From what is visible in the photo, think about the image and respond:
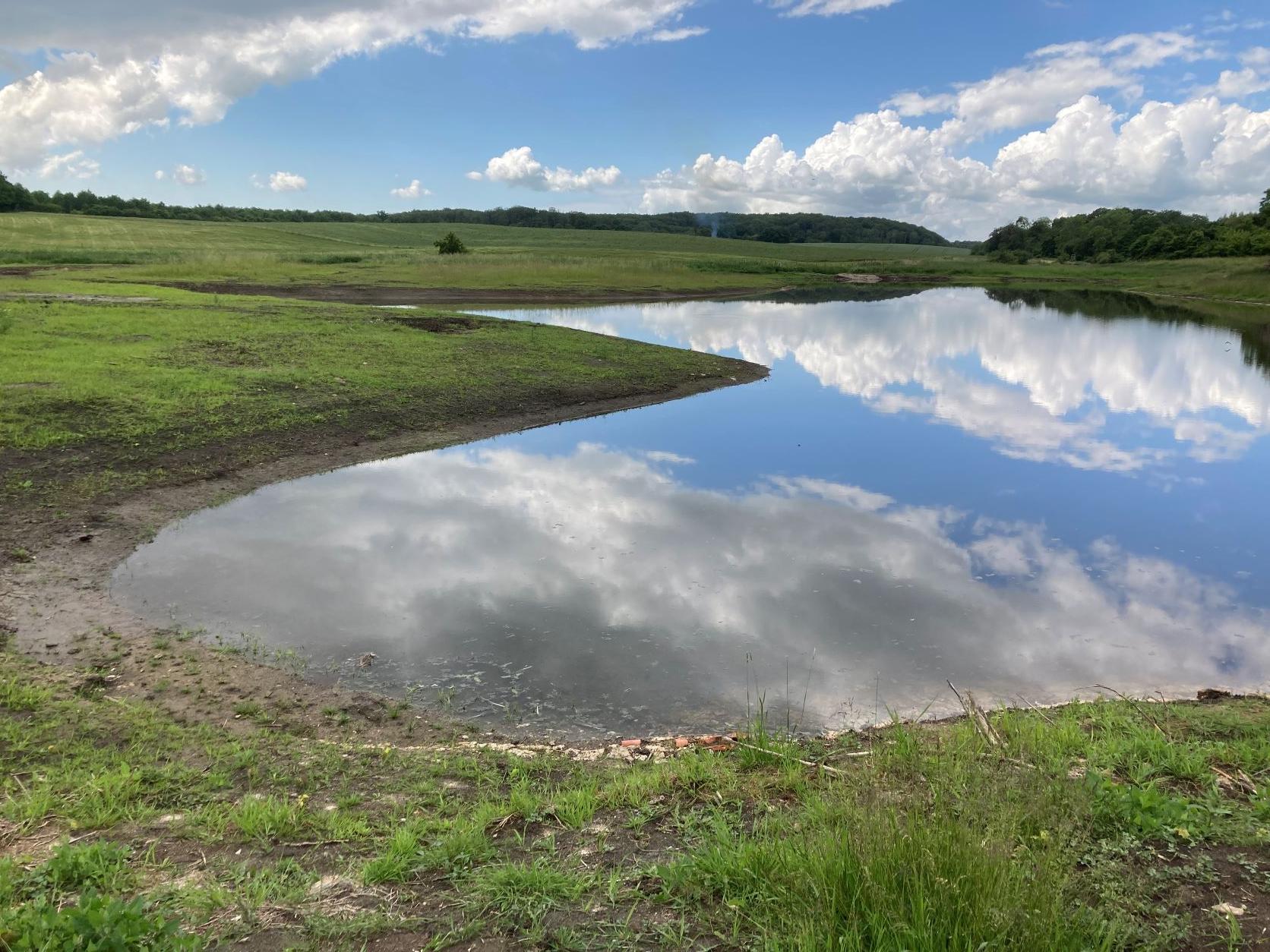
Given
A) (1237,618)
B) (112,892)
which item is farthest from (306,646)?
(1237,618)

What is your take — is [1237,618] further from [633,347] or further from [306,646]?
[633,347]

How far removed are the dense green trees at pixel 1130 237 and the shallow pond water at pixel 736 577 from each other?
89.1 m

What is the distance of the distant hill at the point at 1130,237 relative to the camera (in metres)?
90.4

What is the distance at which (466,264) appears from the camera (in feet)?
215

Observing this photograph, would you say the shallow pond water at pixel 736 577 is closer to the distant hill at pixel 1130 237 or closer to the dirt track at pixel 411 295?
the dirt track at pixel 411 295

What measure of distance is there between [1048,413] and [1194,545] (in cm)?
1107

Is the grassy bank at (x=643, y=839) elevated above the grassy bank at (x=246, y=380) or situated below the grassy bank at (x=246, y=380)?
below

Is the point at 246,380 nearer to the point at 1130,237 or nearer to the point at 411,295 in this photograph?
the point at 411,295

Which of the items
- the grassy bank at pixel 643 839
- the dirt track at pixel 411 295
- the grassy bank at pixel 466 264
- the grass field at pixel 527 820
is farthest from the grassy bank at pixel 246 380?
the grassy bank at pixel 466 264

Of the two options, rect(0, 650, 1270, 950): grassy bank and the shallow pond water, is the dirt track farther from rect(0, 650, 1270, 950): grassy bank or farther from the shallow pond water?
rect(0, 650, 1270, 950): grassy bank

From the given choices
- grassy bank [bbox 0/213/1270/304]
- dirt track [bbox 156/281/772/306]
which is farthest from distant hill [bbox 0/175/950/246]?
dirt track [bbox 156/281/772/306]

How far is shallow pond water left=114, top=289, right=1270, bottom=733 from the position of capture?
7625 millimetres

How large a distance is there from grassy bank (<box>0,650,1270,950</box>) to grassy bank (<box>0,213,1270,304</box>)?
159ft

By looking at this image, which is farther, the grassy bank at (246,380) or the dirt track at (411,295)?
the dirt track at (411,295)
